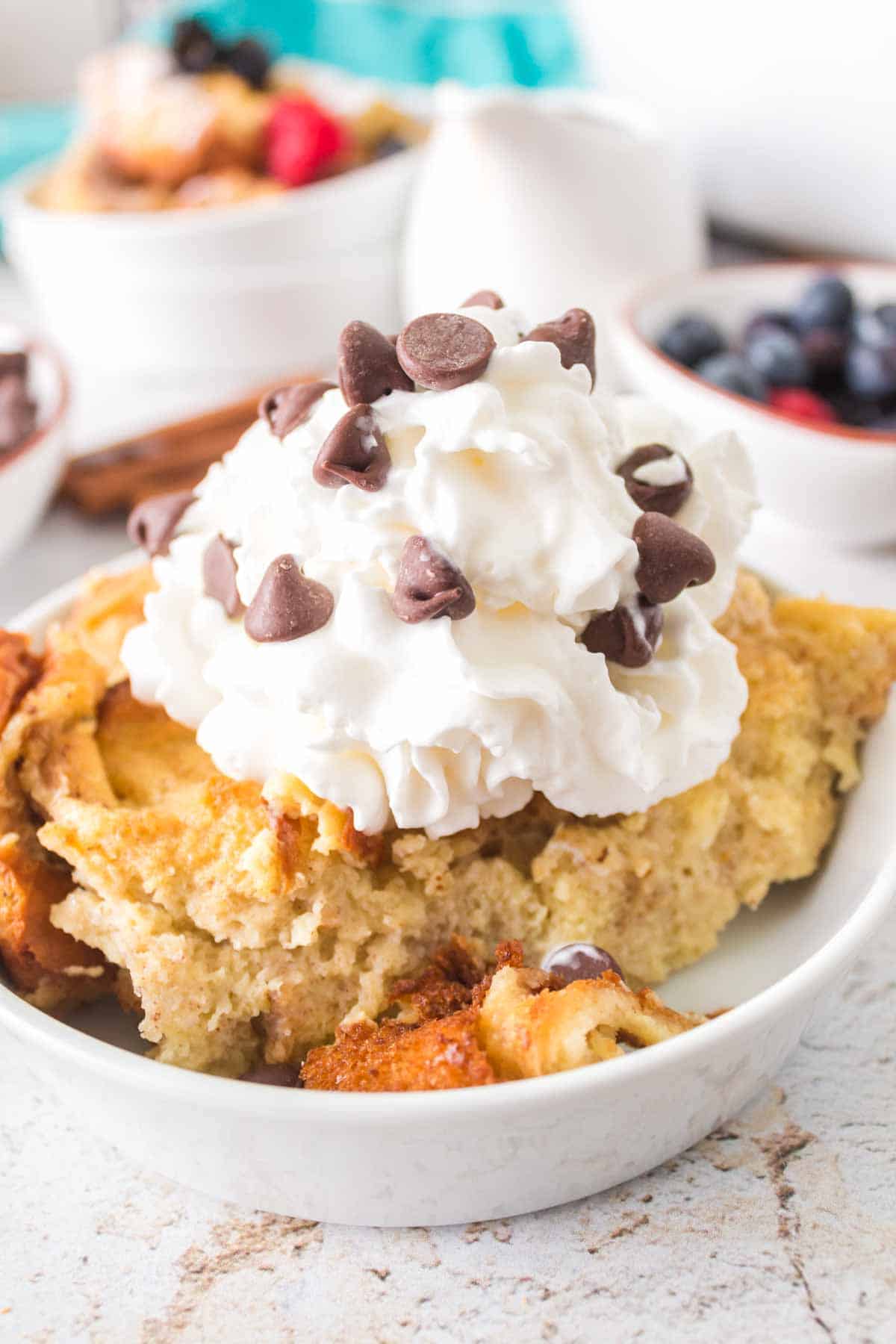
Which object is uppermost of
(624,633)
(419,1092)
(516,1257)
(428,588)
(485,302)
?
(485,302)

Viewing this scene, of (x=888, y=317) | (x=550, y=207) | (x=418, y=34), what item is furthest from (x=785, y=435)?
(x=418, y=34)

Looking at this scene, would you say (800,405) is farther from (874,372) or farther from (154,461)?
(154,461)

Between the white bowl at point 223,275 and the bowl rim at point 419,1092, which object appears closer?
the bowl rim at point 419,1092

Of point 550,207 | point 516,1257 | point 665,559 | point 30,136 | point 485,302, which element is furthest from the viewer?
point 30,136

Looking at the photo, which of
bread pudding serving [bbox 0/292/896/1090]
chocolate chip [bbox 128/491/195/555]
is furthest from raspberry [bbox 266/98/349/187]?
bread pudding serving [bbox 0/292/896/1090]

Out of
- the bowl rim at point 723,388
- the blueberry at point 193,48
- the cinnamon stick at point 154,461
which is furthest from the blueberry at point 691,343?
the blueberry at point 193,48

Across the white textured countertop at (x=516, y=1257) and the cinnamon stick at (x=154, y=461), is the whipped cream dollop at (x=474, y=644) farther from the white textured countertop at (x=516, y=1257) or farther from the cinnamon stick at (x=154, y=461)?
the cinnamon stick at (x=154, y=461)

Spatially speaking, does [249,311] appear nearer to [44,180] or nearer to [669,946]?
[44,180]
